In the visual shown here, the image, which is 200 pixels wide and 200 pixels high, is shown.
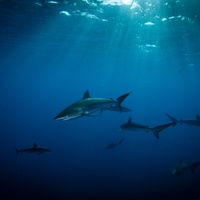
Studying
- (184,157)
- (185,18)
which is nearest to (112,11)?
(185,18)

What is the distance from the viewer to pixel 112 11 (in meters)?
17.9

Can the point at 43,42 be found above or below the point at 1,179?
above

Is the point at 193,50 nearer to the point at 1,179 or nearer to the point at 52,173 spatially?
the point at 52,173

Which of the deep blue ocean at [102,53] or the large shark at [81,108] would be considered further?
the deep blue ocean at [102,53]

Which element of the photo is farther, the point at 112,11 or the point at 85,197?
the point at 112,11

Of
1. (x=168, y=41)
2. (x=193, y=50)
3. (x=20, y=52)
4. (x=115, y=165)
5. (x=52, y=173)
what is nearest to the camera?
(x=52, y=173)

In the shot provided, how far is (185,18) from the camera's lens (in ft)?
61.0

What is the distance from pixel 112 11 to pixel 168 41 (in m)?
11.2

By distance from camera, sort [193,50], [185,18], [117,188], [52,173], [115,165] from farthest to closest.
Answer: [193,50], [115,165], [52,173], [185,18], [117,188]

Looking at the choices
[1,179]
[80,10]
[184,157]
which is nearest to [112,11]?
[80,10]

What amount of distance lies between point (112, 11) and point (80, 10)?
2.72 m

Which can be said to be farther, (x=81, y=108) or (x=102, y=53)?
(x=102, y=53)

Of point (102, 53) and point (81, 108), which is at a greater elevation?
point (102, 53)

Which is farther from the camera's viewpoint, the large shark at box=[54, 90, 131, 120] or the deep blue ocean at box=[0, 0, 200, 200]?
the deep blue ocean at box=[0, 0, 200, 200]
